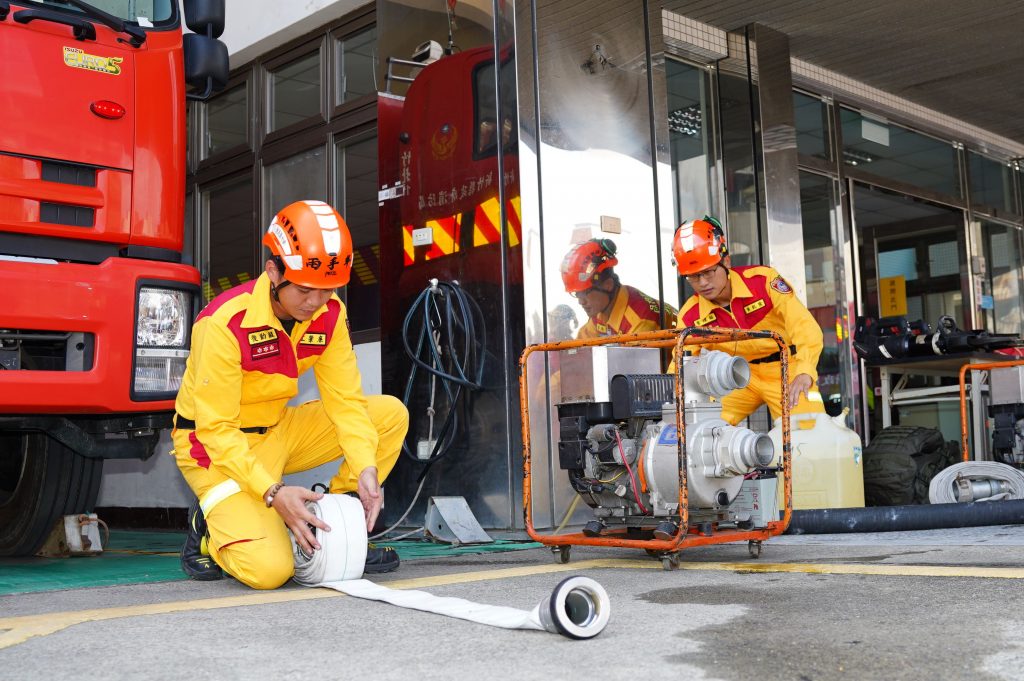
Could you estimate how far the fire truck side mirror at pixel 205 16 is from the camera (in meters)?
4.68

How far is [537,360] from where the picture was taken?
5957 mm

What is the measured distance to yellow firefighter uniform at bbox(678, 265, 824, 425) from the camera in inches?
218

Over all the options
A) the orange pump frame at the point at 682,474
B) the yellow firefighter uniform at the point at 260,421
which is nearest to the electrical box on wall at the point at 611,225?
the orange pump frame at the point at 682,474

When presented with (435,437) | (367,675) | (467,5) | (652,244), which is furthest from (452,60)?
(367,675)

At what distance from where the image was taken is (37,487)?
5.05 m

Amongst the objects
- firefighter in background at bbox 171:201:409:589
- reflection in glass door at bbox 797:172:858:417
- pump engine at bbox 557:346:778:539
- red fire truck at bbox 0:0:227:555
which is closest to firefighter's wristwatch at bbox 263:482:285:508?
firefighter in background at bbox 171:201:409:589

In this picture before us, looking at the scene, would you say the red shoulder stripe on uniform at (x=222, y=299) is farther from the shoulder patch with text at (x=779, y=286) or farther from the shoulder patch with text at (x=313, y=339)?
the shoulder patch with text at (x=779, y=286)

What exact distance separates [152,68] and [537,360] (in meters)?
2.55

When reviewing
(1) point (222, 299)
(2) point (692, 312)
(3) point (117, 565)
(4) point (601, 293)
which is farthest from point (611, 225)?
(3) point (117, 565)

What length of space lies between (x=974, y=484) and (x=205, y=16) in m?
4.95

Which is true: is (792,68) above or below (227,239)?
above

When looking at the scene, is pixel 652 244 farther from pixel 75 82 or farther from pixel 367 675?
pixel 367 675

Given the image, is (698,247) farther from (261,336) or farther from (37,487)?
(37,487)

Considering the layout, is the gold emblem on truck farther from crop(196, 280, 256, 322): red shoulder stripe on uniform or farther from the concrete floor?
the concrete floor
